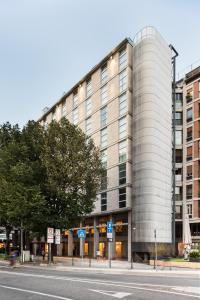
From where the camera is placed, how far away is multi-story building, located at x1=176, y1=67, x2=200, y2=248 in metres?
67.6

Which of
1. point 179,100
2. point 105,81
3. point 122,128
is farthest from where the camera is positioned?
point 179,100

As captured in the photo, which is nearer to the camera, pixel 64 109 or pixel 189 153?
pixel 189 153

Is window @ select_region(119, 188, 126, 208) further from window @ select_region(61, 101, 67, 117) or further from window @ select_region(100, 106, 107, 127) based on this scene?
window @ select_region(61, 101, 67, 117)

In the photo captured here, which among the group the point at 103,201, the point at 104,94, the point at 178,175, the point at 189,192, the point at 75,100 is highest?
the point at 75,100

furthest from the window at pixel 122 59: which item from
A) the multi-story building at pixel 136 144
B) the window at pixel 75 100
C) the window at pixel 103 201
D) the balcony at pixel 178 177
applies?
the balcony at pixel 178 177

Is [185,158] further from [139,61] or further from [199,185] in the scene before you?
[139,61]

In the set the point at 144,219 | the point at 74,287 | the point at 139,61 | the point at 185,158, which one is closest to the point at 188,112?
the point at 185,158

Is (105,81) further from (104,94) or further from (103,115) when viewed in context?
(103,115)

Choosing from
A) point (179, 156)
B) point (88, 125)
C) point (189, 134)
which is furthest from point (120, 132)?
point (179, 156)

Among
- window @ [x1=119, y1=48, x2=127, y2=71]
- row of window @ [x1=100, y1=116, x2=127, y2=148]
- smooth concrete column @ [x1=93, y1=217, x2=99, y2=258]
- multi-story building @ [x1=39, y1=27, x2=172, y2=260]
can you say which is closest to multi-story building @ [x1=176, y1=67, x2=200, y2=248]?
multi-story building @ [x1=39, y1=27, x2=172, y2=260]

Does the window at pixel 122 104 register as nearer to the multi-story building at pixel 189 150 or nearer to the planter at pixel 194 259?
the multi-story building at pixel 189 150

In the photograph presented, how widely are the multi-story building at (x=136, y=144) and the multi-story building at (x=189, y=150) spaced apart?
8911 millimetres

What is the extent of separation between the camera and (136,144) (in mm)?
57688

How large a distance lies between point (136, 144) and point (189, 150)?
15582mm
